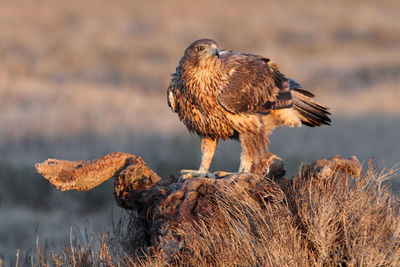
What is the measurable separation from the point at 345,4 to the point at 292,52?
37.9 feet

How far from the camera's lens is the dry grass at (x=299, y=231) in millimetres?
3521

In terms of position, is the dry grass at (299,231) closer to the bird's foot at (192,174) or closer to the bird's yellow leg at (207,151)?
the bird's foot at (192,174)

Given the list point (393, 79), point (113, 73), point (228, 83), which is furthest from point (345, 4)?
point (228, 83)

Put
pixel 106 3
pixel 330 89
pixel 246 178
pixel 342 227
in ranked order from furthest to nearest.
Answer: pixel 106 3 → pixel 330 89 → pixel 246 178 → pixel 342 227

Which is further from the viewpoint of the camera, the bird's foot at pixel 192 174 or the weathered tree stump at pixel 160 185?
the bird's foot at pixel 192 174

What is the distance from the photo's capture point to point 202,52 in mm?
4871

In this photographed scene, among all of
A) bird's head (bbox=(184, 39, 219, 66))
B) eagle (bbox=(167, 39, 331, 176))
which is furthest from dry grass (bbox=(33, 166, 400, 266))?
bird's head (bbox=(184, 39, 219, 66))

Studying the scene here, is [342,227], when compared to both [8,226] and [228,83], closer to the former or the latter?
[228,83]

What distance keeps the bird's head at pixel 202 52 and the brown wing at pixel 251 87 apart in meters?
0.32

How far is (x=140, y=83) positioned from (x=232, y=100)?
48.6 ft

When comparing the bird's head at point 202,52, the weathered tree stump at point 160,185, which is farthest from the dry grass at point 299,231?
the bird's head at point 202,52

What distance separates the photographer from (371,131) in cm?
1405

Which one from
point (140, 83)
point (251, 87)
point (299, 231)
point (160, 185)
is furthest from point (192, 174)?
point (140, 83)

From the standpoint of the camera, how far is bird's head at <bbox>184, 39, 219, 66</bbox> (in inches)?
191
